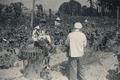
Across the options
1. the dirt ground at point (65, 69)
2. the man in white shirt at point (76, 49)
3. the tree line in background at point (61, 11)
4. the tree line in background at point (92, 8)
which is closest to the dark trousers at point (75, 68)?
the man in white shirt at point (76, 49)

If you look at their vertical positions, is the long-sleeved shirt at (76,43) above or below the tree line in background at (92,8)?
below

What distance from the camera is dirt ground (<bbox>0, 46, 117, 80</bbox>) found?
424 inches

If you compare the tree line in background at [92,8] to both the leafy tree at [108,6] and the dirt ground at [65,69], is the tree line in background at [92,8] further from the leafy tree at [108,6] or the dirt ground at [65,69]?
the dirt ground at [65,69]

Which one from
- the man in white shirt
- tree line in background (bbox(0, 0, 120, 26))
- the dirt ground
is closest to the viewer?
the man in white shirt

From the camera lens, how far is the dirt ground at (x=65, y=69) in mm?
10773

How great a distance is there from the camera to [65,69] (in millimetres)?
11305

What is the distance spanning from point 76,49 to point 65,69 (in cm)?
137

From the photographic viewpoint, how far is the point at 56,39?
13836 mm

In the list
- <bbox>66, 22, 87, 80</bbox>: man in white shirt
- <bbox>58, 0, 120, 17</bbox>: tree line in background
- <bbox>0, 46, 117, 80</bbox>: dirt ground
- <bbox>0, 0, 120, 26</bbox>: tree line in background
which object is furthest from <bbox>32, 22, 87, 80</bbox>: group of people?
<bbox>58, 0, 120, 17</bbox>: tree line in background

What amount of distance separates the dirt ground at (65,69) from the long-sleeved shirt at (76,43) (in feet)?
1.94

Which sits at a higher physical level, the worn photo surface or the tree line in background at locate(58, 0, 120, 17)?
the tree line in background at locate(58, 0, 120, 17)

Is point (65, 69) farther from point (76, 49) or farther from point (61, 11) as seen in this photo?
point (61, 11)

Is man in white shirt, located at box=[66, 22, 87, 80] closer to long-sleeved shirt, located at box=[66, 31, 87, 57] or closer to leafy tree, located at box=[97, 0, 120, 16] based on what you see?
long-sleeved shirt, located at box=[66, 31, 87, 57]

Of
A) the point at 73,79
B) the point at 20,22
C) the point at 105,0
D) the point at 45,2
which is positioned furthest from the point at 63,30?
the point at 45,2
